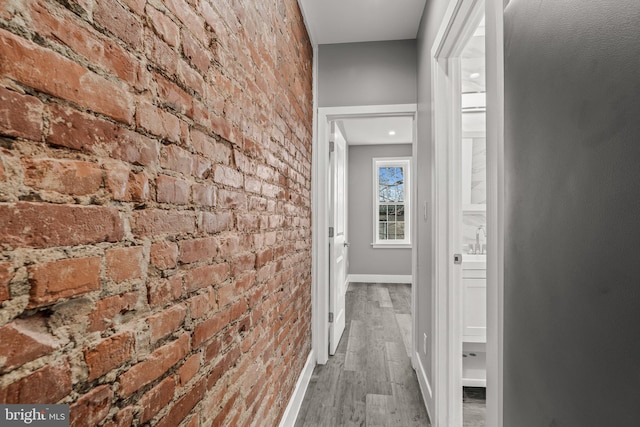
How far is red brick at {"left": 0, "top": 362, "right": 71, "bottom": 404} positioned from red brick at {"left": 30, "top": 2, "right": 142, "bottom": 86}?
1.53 ft

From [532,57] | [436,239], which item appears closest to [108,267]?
[532,57]

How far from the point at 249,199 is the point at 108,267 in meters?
0.74

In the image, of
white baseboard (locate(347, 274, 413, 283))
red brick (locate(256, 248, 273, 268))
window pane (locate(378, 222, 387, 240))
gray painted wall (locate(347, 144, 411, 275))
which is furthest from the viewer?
window pane (locate(378, 222, 387, 240))

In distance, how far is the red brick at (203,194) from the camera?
2.97 feet

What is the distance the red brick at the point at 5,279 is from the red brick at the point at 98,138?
0.18 m

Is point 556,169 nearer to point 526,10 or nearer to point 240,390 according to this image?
point 526,10

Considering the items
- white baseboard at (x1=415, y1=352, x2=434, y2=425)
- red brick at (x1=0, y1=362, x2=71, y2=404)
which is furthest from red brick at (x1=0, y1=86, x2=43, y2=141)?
white baseboard at (x1=415, y1=352, x2=434, y2=425)

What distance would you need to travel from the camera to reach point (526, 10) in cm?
83

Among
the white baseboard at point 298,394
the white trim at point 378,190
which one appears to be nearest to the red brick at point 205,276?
the white baseboard at point 298,394

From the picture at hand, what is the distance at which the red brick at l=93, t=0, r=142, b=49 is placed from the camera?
0.60m

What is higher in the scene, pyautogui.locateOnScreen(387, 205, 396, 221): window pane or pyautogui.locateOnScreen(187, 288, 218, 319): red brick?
pyautogui.locateOnScreen(387, 205, 396, 221): window pane

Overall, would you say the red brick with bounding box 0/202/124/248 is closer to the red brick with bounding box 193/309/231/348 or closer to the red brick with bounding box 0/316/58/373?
the red brick with bounding box 0/316/58/373

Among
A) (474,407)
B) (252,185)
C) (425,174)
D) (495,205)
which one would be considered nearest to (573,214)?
(495,205)

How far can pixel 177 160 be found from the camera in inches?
32.6
